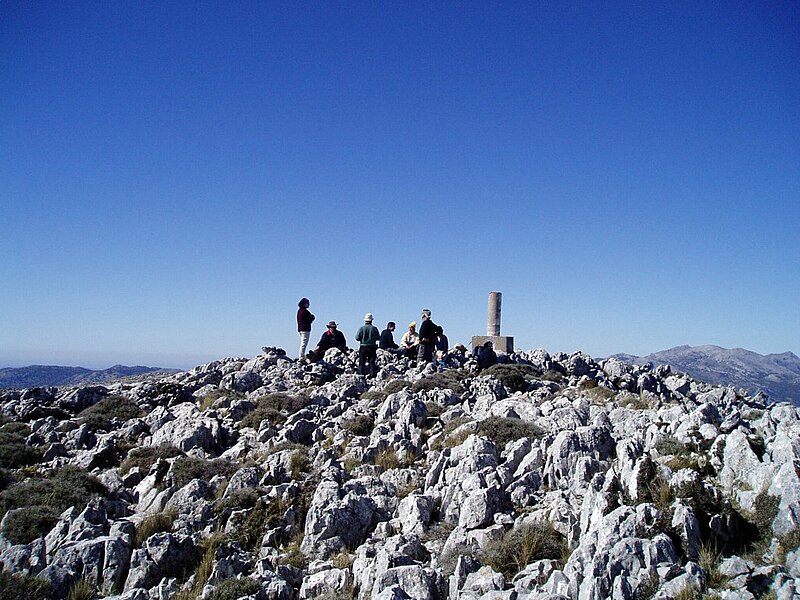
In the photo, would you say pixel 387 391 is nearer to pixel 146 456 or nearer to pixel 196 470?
pixel 196 470

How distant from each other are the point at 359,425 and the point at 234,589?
332 inches

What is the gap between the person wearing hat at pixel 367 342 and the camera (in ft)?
77.5

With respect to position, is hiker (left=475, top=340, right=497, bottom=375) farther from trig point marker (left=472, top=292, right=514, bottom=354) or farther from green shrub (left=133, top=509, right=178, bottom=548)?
green shrub (left=133, top=509, right=178, bottom=548)

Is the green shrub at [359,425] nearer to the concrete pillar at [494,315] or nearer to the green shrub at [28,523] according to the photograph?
the green shrub at [28,523]

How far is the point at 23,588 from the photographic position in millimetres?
8336

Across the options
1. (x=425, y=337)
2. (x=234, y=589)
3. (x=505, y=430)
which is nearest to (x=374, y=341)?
(x=425, y=337)

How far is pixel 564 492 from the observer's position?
10.3 m

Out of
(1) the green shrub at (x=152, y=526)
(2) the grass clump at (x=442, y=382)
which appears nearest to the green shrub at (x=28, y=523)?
(1) the green shrub at (x=152, y=526)

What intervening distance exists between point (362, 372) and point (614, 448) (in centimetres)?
1400

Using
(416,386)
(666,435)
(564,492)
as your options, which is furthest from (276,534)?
(416,386)

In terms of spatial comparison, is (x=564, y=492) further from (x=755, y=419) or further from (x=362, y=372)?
(x=362, y=372)

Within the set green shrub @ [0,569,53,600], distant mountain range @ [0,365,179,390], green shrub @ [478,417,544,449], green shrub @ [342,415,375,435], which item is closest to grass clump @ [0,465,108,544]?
green shrub @ [0,569,53,600]

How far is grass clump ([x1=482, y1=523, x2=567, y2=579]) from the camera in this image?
325 inches

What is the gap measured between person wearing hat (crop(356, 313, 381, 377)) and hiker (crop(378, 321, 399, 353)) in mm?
3926
